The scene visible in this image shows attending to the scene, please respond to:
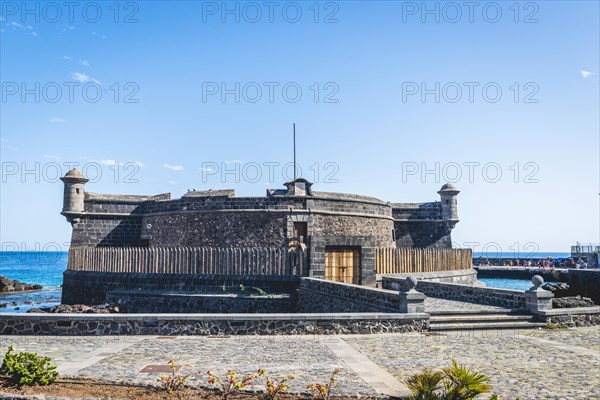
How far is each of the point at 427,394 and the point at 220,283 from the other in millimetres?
14237

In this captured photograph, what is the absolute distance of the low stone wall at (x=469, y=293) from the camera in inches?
533

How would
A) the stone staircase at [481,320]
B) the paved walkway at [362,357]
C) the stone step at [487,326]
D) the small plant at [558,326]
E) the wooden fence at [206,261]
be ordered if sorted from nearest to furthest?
the paved walkway at [362,357], the stone step at [487,326], the stone staircase at [481,320], the small plant at [558,326], the wooden fence at [206,261]

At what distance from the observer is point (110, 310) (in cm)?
1888

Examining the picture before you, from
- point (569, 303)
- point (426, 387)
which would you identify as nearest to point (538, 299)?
point (569, 303)

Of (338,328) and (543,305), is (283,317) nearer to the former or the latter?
(338,328)

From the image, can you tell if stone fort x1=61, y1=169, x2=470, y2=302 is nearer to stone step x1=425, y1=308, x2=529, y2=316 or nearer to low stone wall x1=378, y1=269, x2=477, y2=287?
low stone wall x1=378, y1=269, x2=477, y2=287

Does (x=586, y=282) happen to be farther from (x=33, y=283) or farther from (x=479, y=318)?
(x=33, y=283)

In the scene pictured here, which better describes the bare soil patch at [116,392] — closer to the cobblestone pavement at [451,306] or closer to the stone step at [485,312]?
the stone step at [485,312]

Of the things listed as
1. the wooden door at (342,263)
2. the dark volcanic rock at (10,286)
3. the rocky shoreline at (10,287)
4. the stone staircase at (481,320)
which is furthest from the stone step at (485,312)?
the dark volcanic rock at (10,286)

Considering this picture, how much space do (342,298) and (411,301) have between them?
325 centimetres

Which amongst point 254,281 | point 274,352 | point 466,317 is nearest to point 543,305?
point 466,317

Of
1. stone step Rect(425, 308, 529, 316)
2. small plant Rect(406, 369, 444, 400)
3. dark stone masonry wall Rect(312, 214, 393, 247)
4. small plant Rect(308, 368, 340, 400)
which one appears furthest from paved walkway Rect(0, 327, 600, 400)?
dark stone masonry wall Rect(312, 214, 393, 247)

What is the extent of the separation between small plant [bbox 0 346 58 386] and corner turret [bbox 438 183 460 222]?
27654mm

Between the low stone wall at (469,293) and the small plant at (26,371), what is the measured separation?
7944 millimetres
